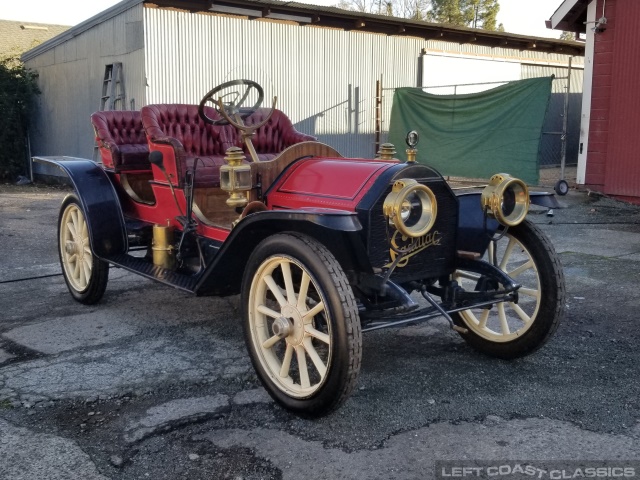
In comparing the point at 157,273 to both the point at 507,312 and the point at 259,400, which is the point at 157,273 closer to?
the point at 259,400

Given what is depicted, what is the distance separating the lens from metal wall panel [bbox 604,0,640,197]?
10.6 m

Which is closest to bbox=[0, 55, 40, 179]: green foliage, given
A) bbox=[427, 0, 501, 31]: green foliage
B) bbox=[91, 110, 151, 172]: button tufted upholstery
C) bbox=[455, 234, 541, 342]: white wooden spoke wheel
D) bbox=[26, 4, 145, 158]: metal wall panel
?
bbox=[26, 4, 145, 158]: metal wall panel

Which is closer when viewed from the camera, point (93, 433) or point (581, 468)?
point (581, 468)

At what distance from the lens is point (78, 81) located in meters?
15.0

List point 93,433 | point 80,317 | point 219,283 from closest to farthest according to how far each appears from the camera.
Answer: point 93,433 → point 219,283 → point 80,317

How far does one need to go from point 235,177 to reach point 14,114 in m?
15.4

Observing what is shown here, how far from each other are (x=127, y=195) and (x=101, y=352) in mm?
1637

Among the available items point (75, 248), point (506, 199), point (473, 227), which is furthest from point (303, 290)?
point (75, 248)

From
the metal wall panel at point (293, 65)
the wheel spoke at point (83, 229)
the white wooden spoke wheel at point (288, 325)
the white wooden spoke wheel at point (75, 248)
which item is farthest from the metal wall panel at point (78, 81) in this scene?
the white wooden spoke wheel at point (288, 325)

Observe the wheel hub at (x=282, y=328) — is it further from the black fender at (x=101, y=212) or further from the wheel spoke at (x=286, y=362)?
the black fender at (x=101, y=212)

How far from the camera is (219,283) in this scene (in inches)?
154

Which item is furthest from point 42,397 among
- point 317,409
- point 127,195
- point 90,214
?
point 127,195

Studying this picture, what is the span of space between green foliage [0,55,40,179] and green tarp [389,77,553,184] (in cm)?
951

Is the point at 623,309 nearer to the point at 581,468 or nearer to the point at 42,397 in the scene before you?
the point at 581,468
